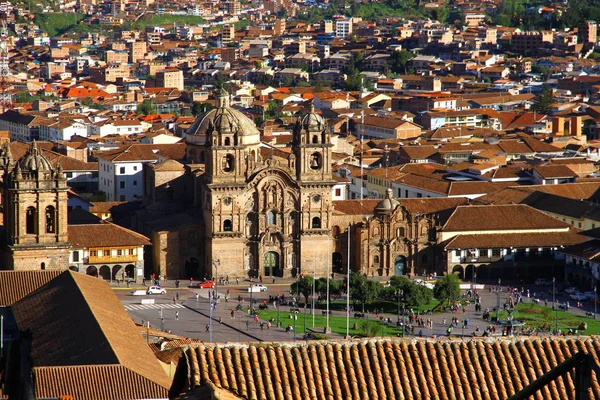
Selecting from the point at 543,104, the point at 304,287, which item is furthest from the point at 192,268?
the point at 543,104

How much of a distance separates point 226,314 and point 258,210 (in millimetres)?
11268

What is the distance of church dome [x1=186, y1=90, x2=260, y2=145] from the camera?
3258 inches

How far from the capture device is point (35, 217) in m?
66.3

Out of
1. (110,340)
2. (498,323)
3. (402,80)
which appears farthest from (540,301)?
(402,80)

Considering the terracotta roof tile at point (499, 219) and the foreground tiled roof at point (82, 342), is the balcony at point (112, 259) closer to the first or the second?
the terracotta roof tile at point (499, 219)

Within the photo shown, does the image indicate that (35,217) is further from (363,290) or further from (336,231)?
(336,231)

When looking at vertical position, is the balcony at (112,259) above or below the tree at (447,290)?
above

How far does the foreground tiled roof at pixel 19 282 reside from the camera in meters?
56.0

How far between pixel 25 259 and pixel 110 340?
2183 centimetres

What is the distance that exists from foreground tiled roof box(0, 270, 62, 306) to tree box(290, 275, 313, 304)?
778 inches

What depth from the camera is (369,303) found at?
7588 cm

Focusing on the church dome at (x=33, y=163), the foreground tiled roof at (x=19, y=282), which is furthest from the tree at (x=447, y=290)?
the foreground tiled roof at (x=19, y=282)

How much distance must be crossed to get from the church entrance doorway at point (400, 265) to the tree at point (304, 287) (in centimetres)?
971

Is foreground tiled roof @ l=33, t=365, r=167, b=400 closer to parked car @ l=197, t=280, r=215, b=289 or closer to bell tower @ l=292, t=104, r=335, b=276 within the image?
parked car @ l=197, t=280, r=215, b=289
